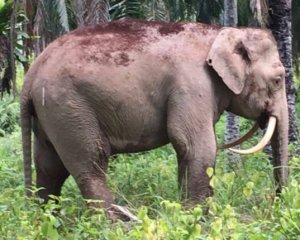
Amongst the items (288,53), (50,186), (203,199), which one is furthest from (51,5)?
(203,199)

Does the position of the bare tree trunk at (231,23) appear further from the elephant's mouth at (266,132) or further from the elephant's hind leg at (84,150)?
the elephant's hind leg at (84,150)

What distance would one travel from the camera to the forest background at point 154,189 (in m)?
5.01

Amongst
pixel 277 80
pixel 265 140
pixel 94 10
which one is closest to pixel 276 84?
pixel 277 80

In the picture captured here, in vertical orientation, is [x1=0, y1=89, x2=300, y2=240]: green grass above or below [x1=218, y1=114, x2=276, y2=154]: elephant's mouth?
below

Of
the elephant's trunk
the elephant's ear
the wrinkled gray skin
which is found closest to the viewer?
the wrinkled gray skin

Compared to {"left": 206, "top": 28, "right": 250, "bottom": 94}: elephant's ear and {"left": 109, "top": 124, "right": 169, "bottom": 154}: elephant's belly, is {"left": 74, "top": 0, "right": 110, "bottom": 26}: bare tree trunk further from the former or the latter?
{"left": 109, "top": 124, "right": 169, "bottom": 154}: elephant's belly

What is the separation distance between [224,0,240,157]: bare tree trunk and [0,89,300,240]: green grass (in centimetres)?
25

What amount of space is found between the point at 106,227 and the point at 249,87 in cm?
198

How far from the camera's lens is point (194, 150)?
652cm

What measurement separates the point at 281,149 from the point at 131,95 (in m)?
1.34

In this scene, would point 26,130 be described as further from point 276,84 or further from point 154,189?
point 276,84

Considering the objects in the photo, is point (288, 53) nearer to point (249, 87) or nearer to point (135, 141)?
point (249, 87)

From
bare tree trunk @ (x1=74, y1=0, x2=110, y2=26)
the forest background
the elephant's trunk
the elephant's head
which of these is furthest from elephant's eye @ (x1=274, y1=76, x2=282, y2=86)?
bare tree trunk @ (x1=74, y1=0, x2=110, y2=26)

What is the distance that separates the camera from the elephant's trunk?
676 centimetres
